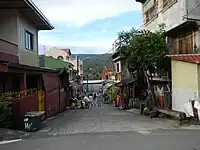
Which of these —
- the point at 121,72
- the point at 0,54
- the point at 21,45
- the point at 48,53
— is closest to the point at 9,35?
the point at 21,45

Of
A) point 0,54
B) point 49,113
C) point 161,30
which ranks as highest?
point 161,30

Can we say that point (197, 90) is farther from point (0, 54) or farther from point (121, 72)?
point (121, 72)

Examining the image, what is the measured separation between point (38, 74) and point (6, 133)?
9.34m

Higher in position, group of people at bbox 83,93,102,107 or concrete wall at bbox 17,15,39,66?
concrete wall at bbox 17,15,39,66

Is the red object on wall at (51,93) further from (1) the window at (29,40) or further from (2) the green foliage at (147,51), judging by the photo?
(2) the green foliage at (147,51)

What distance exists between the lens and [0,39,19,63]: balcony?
19.9 metres

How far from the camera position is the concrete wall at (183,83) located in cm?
1870

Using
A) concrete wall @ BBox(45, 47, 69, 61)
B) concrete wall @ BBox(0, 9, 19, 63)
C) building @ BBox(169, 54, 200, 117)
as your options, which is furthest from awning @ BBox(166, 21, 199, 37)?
concrete wall @ BBox(45, 47, 69, 61)

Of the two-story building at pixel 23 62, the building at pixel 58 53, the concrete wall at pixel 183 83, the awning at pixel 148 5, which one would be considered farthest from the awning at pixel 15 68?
the building at pixel 58 53

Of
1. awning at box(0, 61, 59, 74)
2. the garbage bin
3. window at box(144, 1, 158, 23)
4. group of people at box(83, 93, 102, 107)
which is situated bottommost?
group of people at box(83, 93, 102, 107)

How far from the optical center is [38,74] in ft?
79.6

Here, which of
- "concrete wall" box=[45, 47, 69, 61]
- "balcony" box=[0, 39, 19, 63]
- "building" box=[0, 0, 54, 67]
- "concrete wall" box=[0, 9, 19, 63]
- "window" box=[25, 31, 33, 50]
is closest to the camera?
"balcony" box=[0, 39, 19, 63]

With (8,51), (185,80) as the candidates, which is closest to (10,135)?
(8,51)

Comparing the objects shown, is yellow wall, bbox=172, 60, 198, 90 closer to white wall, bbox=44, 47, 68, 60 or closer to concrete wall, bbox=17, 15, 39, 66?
concrete wall, bbox=17, 15, 39, 66
